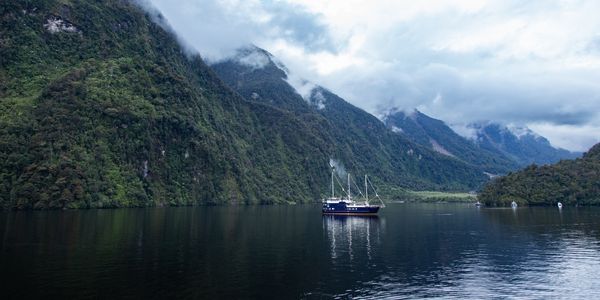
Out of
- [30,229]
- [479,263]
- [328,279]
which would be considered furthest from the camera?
[30,229]

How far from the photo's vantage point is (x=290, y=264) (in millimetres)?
69625

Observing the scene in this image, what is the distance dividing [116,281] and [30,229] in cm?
7041

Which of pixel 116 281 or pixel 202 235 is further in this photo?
pixel 202 235

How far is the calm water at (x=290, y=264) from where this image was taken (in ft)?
174

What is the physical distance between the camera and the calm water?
53.1m

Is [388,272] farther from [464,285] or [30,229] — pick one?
[30,229]

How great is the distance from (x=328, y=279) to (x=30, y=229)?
86.3 metres

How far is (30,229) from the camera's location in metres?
111

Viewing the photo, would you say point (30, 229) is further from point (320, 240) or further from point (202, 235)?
point (320, 240)

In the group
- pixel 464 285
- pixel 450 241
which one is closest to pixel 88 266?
pixel 464 285

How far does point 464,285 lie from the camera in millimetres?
57688

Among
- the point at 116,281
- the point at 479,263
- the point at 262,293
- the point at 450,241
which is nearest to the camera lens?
the point at 262,293

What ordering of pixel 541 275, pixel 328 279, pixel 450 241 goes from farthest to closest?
1. pixel 450 241
2. pixel 541 275
3. pixel 328 279

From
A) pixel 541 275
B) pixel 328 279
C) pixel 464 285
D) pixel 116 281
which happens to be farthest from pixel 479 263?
pixel 116 281
